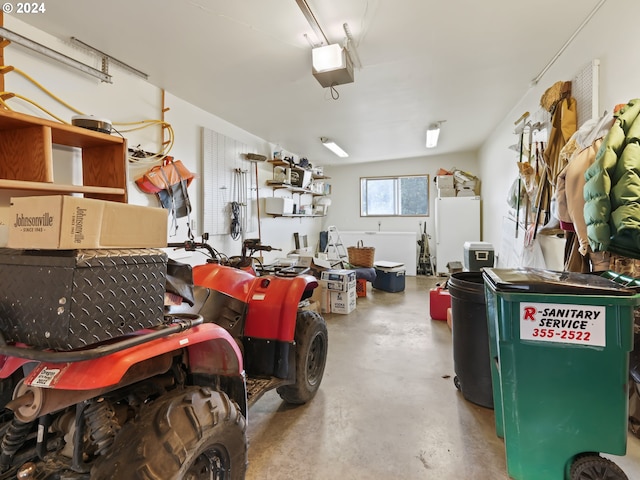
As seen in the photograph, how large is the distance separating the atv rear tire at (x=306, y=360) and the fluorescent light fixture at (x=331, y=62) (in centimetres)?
192

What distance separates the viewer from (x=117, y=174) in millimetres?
2549

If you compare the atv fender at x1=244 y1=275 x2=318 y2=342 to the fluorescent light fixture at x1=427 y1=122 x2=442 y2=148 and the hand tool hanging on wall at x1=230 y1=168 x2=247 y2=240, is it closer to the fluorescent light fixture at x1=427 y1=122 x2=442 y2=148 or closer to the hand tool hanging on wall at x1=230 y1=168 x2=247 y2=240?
the hand tool hanging on wall at x1=230 y1=168 x2=247 y2=240

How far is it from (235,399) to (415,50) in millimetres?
2959

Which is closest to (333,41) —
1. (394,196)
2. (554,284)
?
(554,284)

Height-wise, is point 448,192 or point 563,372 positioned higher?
point 448,192

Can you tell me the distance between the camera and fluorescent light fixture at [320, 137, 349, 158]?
19.0 feet

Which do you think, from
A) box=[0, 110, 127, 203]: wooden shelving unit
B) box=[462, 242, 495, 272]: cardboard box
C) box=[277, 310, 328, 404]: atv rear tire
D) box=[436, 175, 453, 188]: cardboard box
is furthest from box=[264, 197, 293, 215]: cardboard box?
box=[277, 310, 328, 404]: atv rear tire

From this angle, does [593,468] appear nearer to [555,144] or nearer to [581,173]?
[581,173]

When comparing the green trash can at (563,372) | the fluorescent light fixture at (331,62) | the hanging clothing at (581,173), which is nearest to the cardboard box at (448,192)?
the fluorescent light fixture at (331,62)

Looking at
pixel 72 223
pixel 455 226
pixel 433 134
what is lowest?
pixel 72 223

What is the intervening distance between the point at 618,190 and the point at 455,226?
532cm

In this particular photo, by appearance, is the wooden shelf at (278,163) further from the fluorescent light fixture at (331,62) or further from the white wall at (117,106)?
the fluorescent light fixture at (331,62)

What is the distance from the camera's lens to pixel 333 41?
103 inches

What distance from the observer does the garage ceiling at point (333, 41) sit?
2.23 metres
